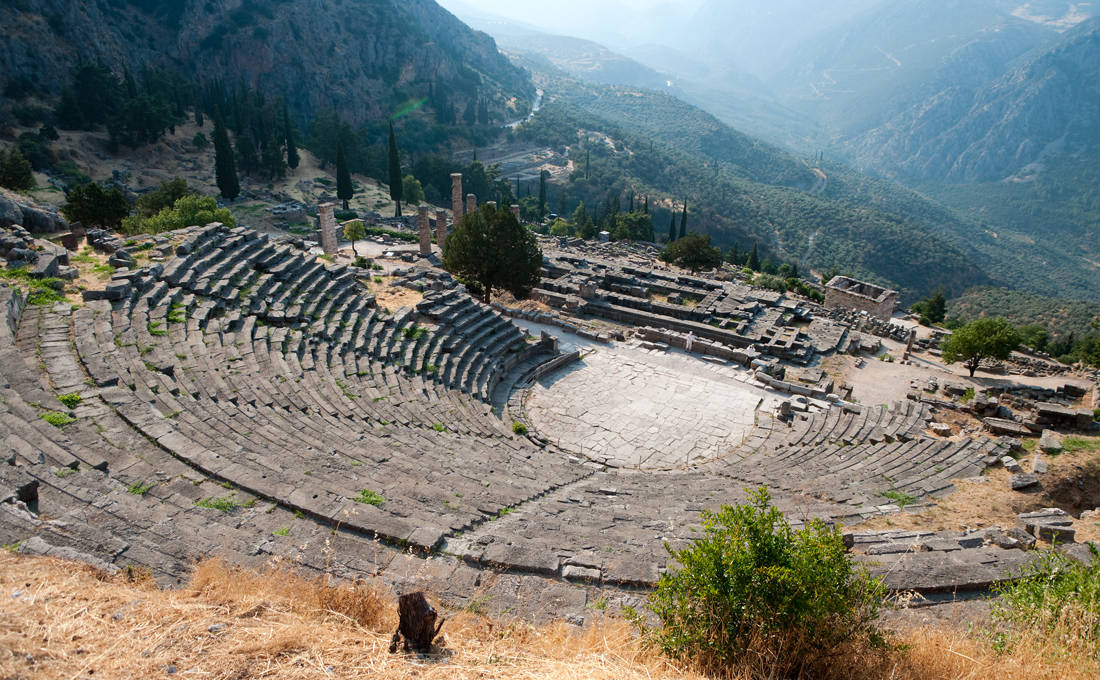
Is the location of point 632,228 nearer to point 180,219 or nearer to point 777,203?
point 180,219

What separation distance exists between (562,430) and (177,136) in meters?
60.4

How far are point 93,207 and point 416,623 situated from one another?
31366 mm

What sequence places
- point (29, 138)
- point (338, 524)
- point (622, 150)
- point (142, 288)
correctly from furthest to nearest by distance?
point (622, 150)
point (29, 138)
point (142, 288)
point (338, 524)

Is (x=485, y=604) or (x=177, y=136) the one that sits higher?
(x=177, y=136)

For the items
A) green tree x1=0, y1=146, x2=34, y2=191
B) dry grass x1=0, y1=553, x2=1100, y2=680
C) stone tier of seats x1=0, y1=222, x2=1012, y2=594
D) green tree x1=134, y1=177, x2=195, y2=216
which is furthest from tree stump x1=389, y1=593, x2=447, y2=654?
green tree x1=0, y1=146, x2=34, y2=191

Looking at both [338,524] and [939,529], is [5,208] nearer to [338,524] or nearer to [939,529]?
[338,524]

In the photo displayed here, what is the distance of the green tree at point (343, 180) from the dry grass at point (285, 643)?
54.1 meters

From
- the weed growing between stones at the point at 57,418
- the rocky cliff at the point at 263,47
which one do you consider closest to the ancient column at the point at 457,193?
the weed growing between stones at the point at 57,418

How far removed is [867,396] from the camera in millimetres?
22328

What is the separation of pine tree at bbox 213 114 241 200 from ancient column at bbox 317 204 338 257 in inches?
899

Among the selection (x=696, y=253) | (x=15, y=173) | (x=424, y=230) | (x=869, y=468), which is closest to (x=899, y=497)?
(x=869, y=468)

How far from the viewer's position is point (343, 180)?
54.9 meters

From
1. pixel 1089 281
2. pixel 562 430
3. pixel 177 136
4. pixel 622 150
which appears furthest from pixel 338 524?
pixel 1089 281

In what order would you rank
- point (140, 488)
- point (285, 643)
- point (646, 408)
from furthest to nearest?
point (646, 408) → point (140, 488) → point (285, 643)
